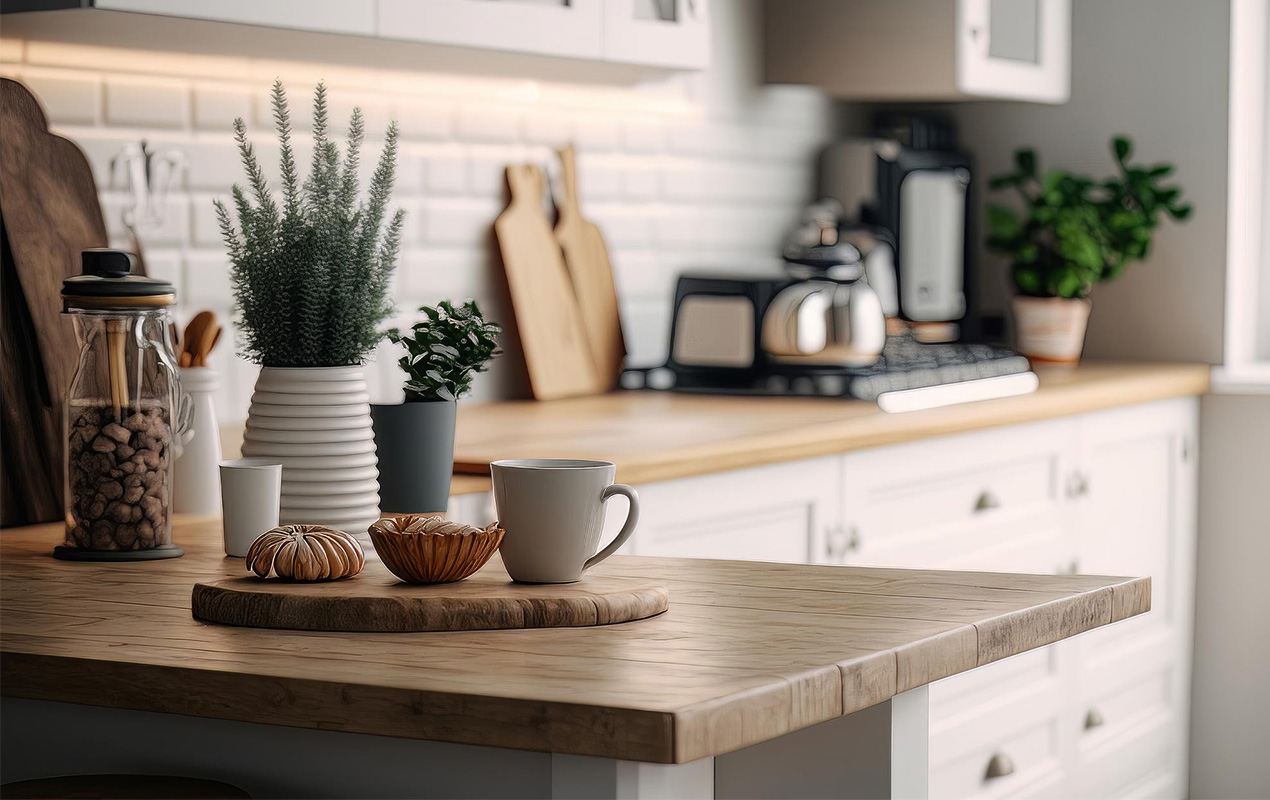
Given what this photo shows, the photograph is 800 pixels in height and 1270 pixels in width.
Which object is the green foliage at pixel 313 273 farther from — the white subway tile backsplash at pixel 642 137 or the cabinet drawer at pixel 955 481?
the white subway tile backsplash at pixel 642 137

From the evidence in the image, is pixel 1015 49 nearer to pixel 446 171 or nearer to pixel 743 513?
pixel 446 171

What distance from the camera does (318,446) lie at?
1615 millimetres

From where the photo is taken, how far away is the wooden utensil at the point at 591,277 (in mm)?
3154

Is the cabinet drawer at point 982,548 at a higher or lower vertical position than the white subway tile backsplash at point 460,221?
lower

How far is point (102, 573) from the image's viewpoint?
153 cm

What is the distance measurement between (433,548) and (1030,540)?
212 cm

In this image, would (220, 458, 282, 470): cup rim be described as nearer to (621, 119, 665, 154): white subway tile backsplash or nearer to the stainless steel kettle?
the stainless steel kettle

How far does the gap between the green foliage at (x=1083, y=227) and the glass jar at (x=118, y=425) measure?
263 cm

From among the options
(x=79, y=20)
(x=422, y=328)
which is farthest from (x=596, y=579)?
(x=79, y=20)

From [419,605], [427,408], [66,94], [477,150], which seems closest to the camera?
[419,605]

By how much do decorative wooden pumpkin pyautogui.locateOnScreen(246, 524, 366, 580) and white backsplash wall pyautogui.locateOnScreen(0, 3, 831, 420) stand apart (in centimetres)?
110

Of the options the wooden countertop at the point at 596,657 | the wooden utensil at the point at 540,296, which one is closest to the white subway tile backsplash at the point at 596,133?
the wooden utensil at the point at 540,296

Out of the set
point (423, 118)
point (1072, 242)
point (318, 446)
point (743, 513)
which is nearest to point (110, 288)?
point (318, 446)

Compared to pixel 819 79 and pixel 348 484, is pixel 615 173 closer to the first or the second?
pixel 819 79
